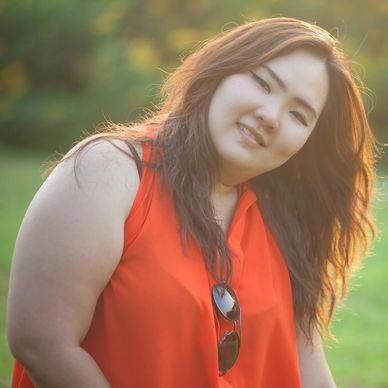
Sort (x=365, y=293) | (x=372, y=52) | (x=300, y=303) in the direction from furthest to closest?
(x=372, y=52)
(x=365, y=293)
(x=300, y=303)

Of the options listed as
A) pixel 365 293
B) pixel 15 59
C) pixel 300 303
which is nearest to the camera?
pixel 300 303

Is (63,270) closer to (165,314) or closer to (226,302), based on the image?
(165,314)

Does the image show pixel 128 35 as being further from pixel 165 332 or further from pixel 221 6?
pixel 165 332

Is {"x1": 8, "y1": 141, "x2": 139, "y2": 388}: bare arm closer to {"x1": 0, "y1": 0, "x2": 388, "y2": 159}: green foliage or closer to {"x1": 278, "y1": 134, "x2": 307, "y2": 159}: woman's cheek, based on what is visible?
{"x1": 278, "y1": 134, "x2": 307, "y2": 159}: woman's cheek

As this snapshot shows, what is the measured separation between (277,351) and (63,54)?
1636 cm

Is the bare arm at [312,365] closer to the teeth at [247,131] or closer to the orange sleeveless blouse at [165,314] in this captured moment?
the orange sleeveless blouse at [165,314]

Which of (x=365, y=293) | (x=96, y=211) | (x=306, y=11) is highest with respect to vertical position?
(x=96, y=211)

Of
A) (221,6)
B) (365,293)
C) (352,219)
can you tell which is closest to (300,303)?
(352,219)

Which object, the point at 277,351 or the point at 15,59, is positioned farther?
the point at 15,59

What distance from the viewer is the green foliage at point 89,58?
16969mm

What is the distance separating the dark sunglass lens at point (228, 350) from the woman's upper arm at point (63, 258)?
44cm

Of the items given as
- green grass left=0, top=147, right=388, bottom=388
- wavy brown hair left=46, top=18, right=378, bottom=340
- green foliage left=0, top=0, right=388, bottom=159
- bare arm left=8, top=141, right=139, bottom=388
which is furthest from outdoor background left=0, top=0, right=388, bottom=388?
bare arm left=8, top=141, right=139, bottom=388

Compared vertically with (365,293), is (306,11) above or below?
above

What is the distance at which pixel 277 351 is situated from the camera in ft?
8.38
